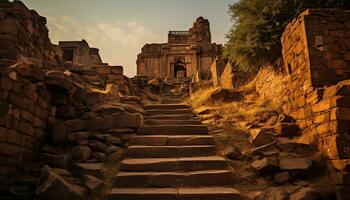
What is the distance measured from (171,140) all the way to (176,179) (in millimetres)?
1714

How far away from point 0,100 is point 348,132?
6.13 m

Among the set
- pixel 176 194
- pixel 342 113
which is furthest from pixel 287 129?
pixel 176 194

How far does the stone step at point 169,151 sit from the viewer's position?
19.8ft

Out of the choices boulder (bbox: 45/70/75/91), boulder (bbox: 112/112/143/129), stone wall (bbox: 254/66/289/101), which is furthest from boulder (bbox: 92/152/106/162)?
stone wall (bbox: 254/66/289/101)

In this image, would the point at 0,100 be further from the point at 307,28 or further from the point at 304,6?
the point at 304,6

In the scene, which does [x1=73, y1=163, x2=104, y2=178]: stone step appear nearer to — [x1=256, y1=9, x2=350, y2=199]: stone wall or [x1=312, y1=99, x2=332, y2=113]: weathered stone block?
[x1=256, y1=9, x2=350, y2=199]: stone wall

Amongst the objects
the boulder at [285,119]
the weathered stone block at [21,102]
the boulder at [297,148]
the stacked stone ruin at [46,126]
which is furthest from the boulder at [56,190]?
the boulder at [285,119]

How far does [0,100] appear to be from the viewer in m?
4.77

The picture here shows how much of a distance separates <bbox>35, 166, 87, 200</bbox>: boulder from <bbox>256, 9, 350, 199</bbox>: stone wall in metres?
4.15

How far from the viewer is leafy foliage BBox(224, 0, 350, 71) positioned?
7531mm

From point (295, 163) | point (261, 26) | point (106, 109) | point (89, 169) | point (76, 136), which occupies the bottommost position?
point (89, 169)

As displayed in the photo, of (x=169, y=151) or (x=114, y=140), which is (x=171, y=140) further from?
(x=114, y=140)

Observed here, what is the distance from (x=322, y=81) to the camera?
578cm

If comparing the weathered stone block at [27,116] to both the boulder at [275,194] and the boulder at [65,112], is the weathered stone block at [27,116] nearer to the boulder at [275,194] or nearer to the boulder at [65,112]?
the boulder at [65,112]
